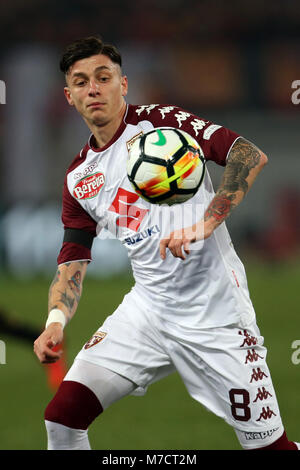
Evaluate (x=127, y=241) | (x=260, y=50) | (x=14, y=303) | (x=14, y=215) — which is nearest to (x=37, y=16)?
(x=260, y=50)

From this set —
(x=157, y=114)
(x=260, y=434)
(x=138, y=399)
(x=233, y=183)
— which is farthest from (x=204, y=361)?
(x=138, y=399)

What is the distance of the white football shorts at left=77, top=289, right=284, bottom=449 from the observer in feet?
14.4

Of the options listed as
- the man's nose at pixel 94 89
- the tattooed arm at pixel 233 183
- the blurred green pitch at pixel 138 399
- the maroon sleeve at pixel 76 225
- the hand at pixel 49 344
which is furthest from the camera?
the blurred green pitch at pixel 138 399

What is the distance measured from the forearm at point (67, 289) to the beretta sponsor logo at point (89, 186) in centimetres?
40

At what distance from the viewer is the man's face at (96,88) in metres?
4.53

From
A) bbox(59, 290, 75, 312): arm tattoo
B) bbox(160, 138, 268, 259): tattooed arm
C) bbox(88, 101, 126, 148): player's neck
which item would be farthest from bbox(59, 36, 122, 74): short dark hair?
bbox(59, 290, 75, 312): arm tattoo

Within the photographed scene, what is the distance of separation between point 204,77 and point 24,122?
725 centimetres

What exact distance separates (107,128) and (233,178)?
2.80ft

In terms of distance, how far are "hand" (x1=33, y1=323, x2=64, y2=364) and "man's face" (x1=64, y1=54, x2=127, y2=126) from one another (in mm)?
1136

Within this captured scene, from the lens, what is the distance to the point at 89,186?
470 cm

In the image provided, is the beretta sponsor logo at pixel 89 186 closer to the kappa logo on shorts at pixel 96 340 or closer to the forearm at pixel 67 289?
the forearm at pixel 67 289

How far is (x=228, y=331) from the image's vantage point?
4480mm

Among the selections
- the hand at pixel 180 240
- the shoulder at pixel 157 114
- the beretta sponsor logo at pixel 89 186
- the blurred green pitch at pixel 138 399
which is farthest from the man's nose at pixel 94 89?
the blurred green pitch at pixel 138 399
